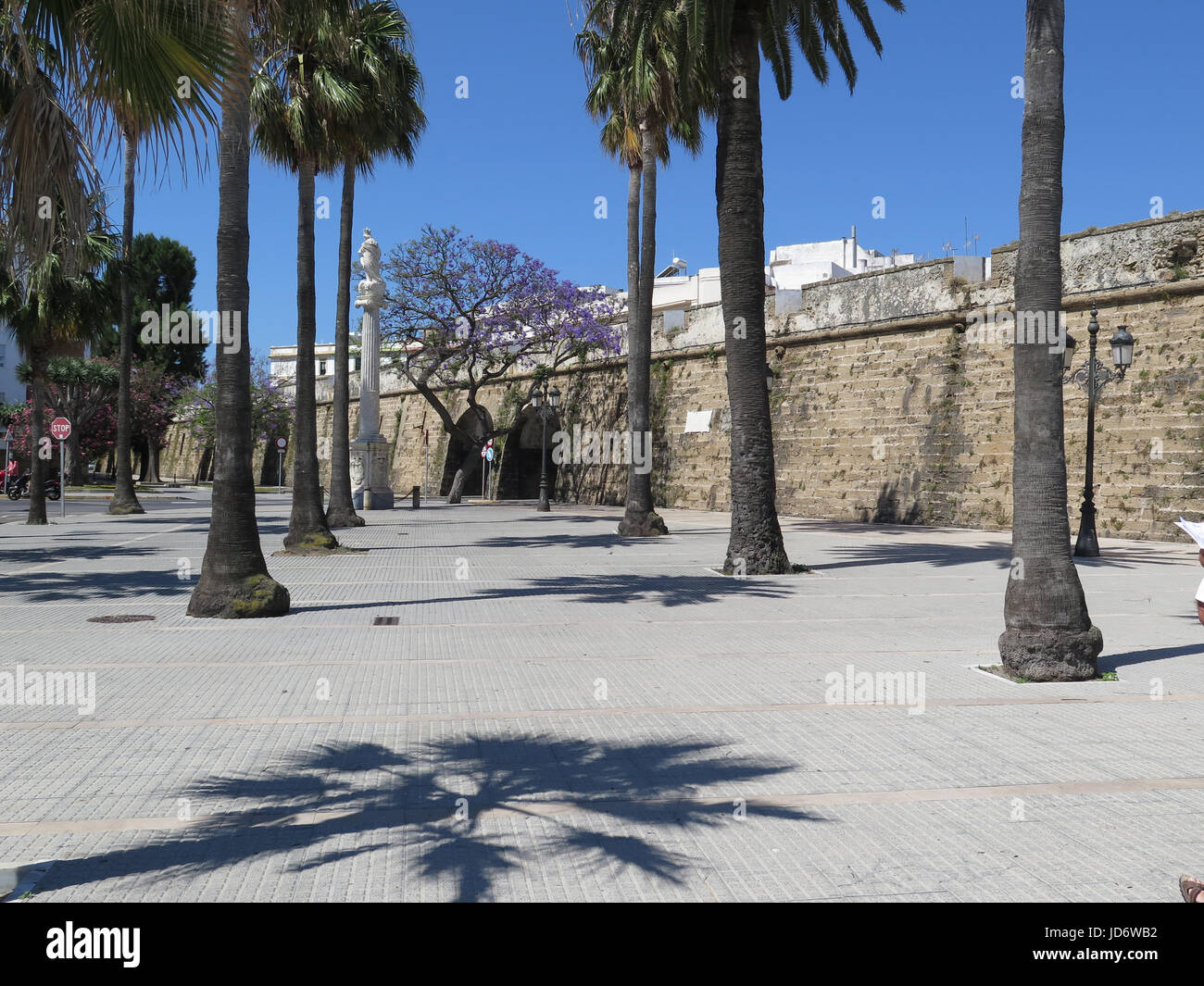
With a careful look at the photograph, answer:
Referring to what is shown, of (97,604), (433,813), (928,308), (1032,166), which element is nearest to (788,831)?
(433,813)

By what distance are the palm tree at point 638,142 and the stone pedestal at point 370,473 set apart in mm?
10817

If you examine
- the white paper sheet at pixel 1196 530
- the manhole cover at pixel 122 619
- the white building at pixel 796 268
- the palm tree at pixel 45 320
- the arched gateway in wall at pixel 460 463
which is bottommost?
the manhole cover at pixel 122 619

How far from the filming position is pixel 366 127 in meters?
17.2

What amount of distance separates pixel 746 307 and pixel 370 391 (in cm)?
1831

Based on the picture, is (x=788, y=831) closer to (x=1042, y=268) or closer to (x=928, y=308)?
(x=1042, y=268)

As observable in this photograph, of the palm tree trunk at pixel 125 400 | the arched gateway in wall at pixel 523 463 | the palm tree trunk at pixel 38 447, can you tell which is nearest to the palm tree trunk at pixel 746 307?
the palm tree trunk at pixel 38 447

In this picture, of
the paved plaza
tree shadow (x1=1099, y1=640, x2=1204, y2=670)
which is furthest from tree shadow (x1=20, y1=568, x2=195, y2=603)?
tree shadow (x1=1099, y1=640, x2=1204, y2=670)

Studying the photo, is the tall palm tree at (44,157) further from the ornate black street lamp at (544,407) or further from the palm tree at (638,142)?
the ornate black street lamp at (544,407)

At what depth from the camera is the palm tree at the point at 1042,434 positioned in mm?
7574

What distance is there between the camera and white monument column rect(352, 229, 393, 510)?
29875 mm

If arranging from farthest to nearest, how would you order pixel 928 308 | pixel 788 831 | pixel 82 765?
pixel 928 308 → pixel 82 765 → pixel 788 831

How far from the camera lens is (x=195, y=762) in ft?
17.7

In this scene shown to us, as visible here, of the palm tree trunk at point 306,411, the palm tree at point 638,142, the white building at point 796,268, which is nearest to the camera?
the palm tree trunk at point 306,411
